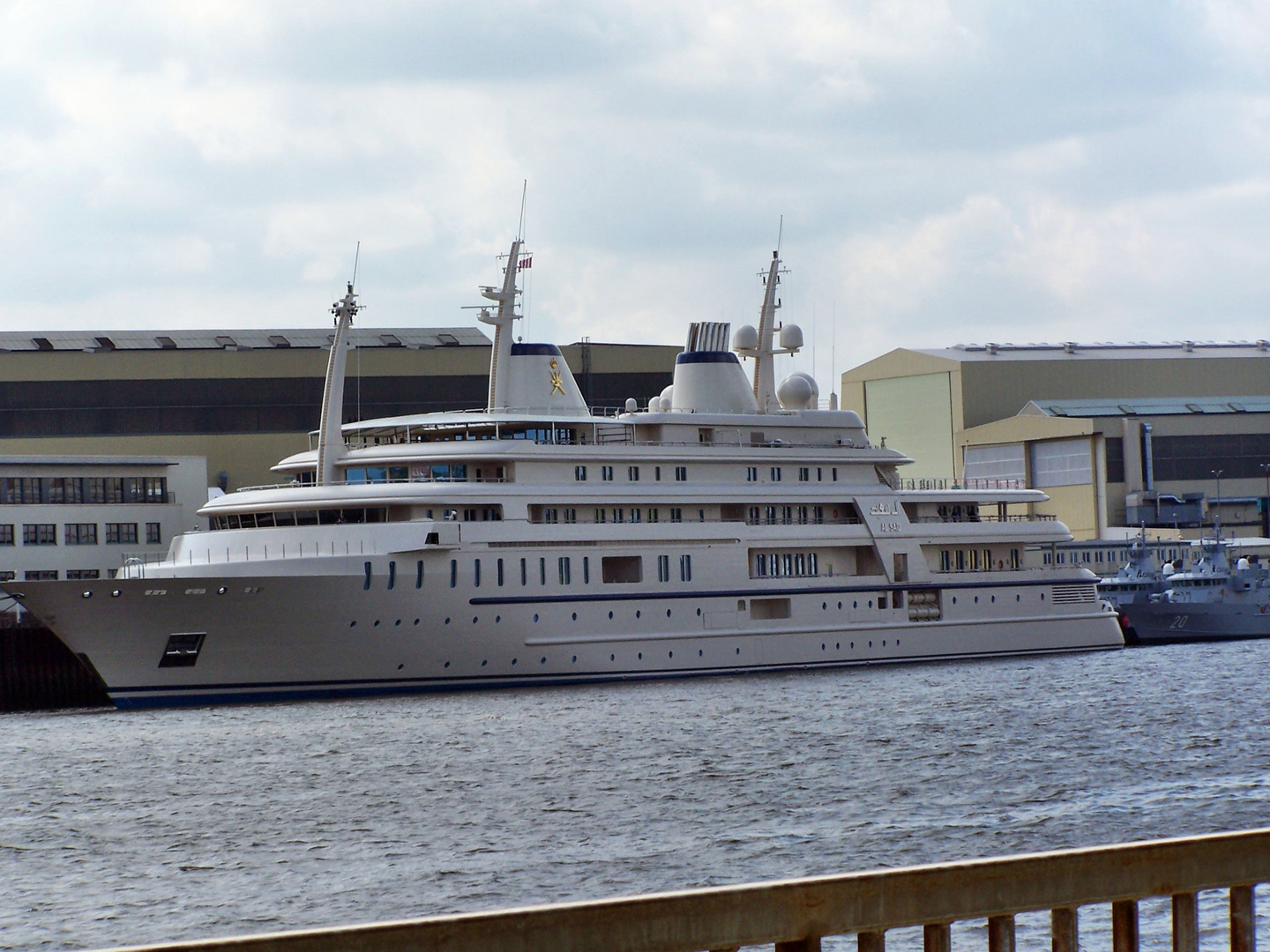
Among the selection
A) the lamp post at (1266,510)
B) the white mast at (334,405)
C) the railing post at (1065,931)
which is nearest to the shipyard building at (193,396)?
the white mast at (334,405)

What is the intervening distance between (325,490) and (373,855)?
79.1 feet

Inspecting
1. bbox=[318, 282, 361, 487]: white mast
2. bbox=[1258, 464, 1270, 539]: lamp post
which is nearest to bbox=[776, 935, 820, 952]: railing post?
bbox=[318, 282, 361, 487]: white mast

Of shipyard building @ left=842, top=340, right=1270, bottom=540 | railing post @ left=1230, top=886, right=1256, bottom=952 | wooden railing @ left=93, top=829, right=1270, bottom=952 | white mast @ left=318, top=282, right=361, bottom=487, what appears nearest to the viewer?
wooden railing @ left=93, top=829, right=1270, bottom=952

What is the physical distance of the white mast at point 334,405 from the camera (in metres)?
46.5

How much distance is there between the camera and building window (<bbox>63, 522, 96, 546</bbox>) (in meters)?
57.9

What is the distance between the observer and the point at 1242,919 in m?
7.64

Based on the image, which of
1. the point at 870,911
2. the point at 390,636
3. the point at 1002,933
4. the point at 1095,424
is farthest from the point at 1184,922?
the point at 1095,424

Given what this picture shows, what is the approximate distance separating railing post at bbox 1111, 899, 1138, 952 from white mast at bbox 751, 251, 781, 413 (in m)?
50.4

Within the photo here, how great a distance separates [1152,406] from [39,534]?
63269 millimetres

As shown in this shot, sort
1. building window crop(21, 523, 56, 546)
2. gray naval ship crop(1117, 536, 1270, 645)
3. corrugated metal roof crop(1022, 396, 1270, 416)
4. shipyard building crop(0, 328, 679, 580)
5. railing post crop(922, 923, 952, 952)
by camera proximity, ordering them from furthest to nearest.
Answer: corrugated metal roof crop(1022, 396, 1270, 416) < gray naval ship crop(1117, 536, 1270, 645) < shipyard building crop(0, 328, 679, 580) < building window crop(21, 523, 56, 546) < railing post crop(922, 923, 952, 952)

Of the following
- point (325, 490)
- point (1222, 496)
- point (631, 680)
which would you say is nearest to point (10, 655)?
point (325, 490)

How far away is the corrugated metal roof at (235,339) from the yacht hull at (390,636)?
1190 inches

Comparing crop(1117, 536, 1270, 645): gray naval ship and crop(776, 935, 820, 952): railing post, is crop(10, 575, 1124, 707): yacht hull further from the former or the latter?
crop(776, 935, 820, 952): railing post

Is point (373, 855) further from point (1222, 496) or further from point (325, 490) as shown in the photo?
point (1222, 496)
